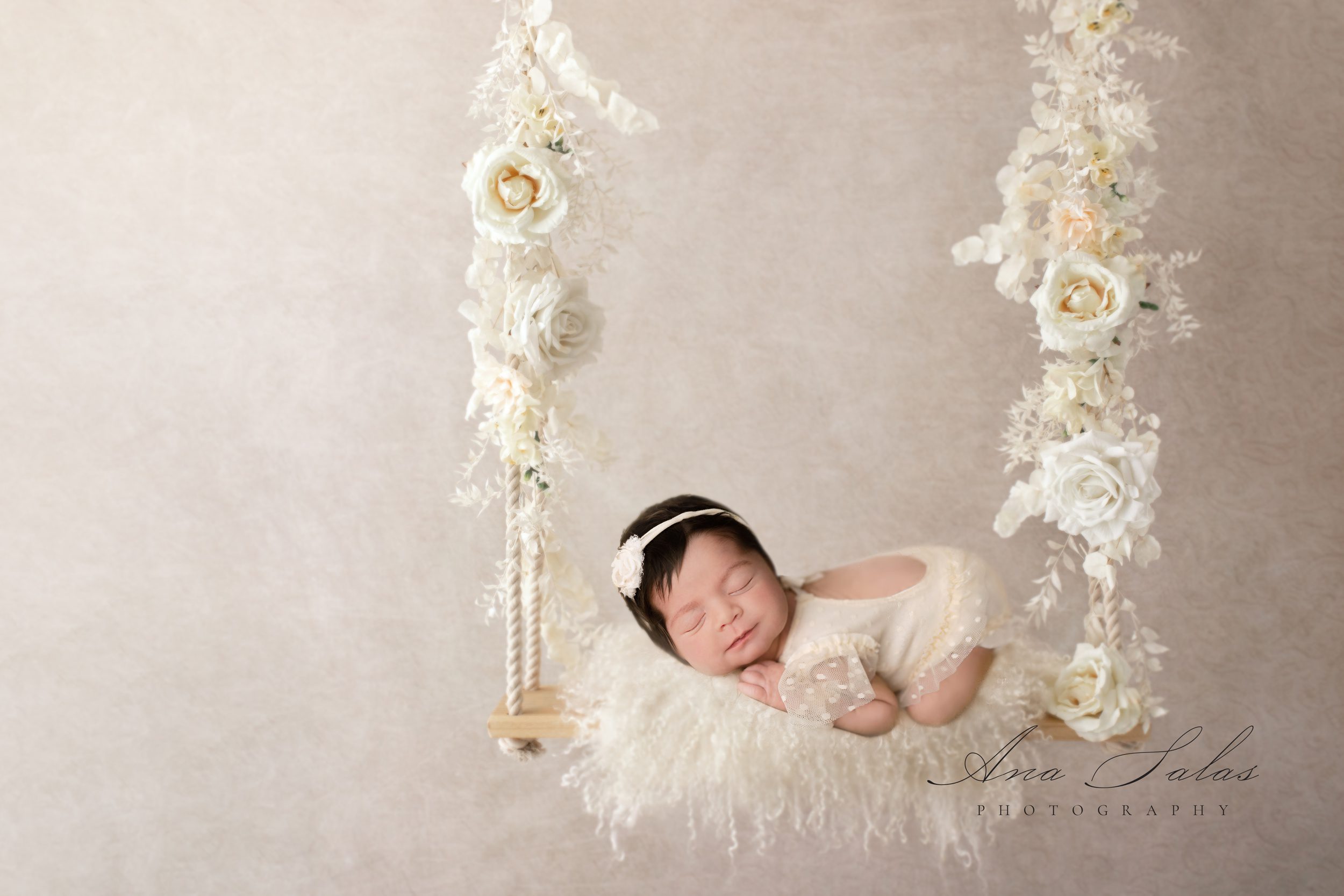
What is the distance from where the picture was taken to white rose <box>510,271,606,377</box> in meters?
1.25

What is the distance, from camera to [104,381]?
1.93 meters

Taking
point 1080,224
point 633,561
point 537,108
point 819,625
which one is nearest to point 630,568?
point 633,561

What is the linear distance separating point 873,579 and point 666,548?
286 millimetres

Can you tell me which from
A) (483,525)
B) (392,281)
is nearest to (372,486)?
(483,525)

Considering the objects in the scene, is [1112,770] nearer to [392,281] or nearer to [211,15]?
[392,281]

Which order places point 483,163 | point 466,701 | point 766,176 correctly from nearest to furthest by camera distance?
point 483,163 → point 766,176 → point 466,701

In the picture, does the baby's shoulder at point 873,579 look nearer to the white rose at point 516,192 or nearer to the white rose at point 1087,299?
the white rose at point 1087,299

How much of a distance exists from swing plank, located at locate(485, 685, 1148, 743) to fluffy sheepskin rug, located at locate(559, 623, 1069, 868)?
0.02m

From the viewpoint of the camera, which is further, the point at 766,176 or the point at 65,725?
the point at 65,725

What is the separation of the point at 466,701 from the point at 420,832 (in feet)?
1.01

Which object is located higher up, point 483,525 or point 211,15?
point 211,15

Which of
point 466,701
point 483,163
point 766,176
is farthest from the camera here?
point 466,701

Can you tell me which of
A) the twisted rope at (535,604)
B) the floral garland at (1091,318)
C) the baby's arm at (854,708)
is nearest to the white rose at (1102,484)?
the floral garland at (1091,318)

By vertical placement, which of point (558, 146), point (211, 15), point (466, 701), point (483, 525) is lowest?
point (466, 701)
